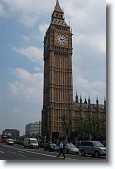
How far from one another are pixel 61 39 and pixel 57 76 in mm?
10986

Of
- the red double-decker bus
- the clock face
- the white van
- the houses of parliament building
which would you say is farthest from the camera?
the clock face

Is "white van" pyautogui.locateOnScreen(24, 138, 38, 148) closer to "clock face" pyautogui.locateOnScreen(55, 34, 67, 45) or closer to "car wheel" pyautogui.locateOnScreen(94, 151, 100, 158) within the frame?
"car wheel" pyautogui.locateOnScreen(94, 151, 100, 158)

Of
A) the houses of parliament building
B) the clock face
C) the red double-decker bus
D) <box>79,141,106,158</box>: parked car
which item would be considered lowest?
the red double-decker bus

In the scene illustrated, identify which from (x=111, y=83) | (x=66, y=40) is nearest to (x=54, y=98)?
(x=66, y=40)

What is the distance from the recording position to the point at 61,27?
87125mm

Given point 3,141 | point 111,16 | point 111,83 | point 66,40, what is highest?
point 66,40

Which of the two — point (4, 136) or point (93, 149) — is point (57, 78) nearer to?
point (4, 136)

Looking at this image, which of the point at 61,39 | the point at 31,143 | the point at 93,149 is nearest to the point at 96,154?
the point at 93,149

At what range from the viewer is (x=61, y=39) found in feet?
284

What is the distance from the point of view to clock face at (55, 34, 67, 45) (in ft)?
280

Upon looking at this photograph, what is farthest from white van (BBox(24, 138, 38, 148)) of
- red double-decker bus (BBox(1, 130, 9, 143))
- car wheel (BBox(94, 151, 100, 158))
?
red double-decker bus (BBox(1, 130, 9, 143))

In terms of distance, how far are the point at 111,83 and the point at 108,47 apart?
6.15 ft

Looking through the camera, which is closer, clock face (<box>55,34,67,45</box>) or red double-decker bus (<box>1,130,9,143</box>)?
red double-decker bus (<box>1,130,9,143</box>)

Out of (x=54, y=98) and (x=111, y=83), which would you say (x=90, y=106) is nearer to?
(x=54, y=98)
